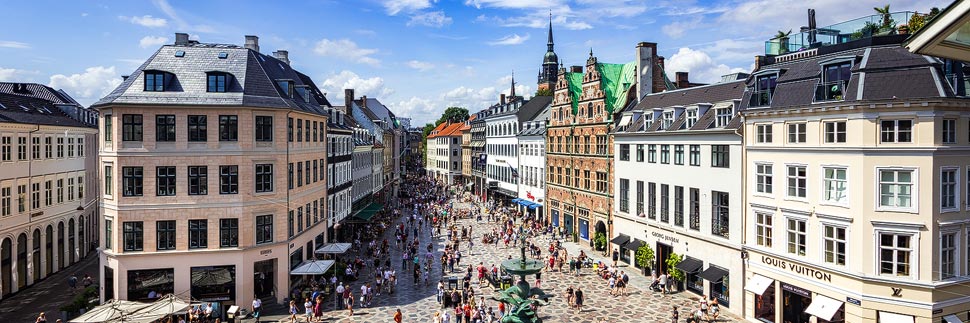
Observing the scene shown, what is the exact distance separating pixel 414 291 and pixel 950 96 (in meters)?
27.4

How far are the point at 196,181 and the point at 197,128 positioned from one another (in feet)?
8.93

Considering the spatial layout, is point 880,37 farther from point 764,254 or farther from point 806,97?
point 764,254

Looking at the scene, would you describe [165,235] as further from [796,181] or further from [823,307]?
[823,307]

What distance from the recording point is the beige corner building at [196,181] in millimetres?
27375

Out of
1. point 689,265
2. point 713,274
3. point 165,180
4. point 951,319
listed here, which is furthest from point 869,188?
point 165,180

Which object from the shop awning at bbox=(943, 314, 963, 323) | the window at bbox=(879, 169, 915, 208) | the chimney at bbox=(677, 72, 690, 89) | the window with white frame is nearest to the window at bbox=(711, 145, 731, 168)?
the window at bbox=(879, 169, 915, 208)

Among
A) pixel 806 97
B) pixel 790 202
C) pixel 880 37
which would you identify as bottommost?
pixel 790 202

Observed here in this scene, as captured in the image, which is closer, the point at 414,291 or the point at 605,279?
the point at 414,291

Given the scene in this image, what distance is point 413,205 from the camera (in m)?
69.4

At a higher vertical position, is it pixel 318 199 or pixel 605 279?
pixel 318 199

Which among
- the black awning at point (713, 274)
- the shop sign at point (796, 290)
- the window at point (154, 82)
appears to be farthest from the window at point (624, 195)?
the window at point (154, 82)

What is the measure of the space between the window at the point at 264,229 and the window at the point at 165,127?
5.93 meters

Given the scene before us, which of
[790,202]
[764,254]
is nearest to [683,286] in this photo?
[764,254]

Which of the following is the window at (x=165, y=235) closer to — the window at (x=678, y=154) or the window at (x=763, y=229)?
the window at (x=678, y=154)
